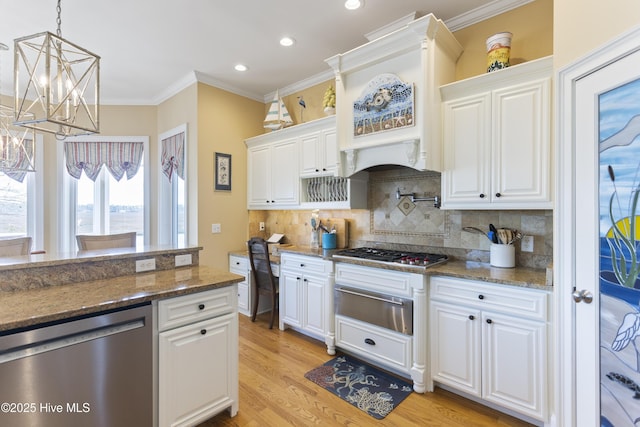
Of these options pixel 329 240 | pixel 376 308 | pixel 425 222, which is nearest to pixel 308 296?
pixel 329 240

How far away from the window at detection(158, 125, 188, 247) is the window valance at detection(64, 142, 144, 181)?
1.42 feet

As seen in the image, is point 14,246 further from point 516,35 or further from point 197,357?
point 516,35

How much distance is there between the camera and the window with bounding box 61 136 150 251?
174 inches

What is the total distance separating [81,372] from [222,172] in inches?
111

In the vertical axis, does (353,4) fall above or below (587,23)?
above

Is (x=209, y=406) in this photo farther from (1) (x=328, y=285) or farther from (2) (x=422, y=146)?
(2) (x=422, y=146)

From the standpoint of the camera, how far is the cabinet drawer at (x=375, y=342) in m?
2.31

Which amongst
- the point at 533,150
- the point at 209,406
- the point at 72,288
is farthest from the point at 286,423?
the point at 533,150

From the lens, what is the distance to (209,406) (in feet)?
5.89

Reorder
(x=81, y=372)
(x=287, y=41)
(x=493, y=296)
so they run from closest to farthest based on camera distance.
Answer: (x=81, y=372) < (x=493, y=296) < (x=287, y=41)

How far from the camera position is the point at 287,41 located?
294 centimetres

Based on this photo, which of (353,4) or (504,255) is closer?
(504,255)

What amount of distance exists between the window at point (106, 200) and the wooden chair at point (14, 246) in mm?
1452

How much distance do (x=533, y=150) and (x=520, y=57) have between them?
34.0 inches
